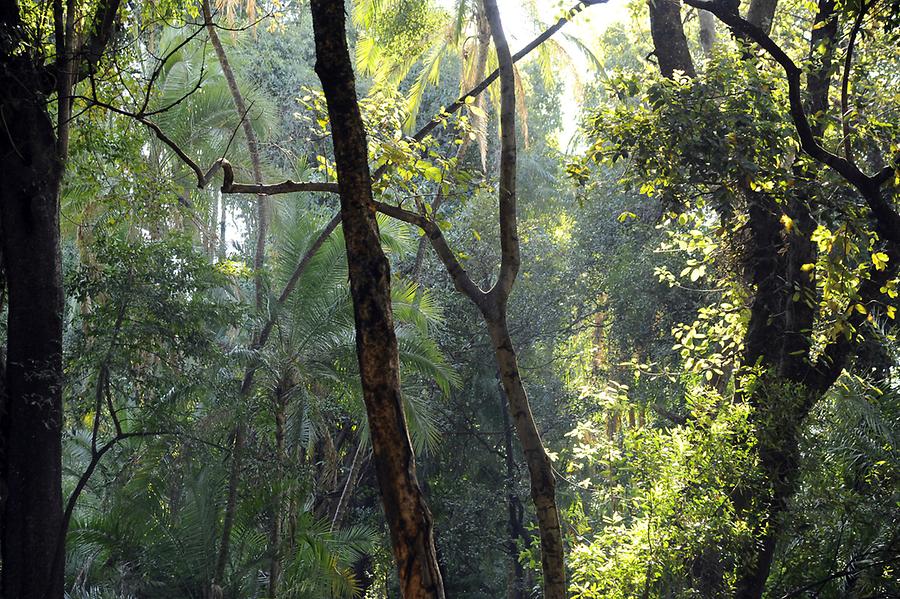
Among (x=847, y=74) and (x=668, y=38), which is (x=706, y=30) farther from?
(x=847, y=74)

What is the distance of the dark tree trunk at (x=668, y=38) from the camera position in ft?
26.7

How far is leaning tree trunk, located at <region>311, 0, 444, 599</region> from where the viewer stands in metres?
4.08

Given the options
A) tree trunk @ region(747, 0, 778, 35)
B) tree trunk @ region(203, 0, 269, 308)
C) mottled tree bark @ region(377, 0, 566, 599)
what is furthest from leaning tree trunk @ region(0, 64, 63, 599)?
tree trunk @ region(747, 0, 778, 35)

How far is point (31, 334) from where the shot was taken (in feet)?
21.5

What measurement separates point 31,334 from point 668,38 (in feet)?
19.2

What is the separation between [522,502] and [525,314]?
359 centimetres

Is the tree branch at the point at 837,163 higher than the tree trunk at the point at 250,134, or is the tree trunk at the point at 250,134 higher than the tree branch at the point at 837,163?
the tree trunk at the point at 250,134

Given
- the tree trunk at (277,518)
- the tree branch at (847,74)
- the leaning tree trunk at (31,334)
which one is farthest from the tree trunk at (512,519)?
the tree branch at (847,74)

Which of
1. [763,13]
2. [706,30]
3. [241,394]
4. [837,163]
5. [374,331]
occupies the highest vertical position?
[706,30]

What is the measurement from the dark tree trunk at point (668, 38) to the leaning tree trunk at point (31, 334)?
203 inches

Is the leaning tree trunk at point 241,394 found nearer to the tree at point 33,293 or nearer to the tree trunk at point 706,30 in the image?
the tree at point 33,293

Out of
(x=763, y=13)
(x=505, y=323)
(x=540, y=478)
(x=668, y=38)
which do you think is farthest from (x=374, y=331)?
(x=763, y=13)

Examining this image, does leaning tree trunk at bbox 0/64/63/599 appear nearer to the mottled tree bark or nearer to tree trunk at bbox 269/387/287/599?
the mottled tree bark

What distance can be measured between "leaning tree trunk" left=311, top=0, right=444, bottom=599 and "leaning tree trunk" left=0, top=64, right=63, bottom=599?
3.03 meters
